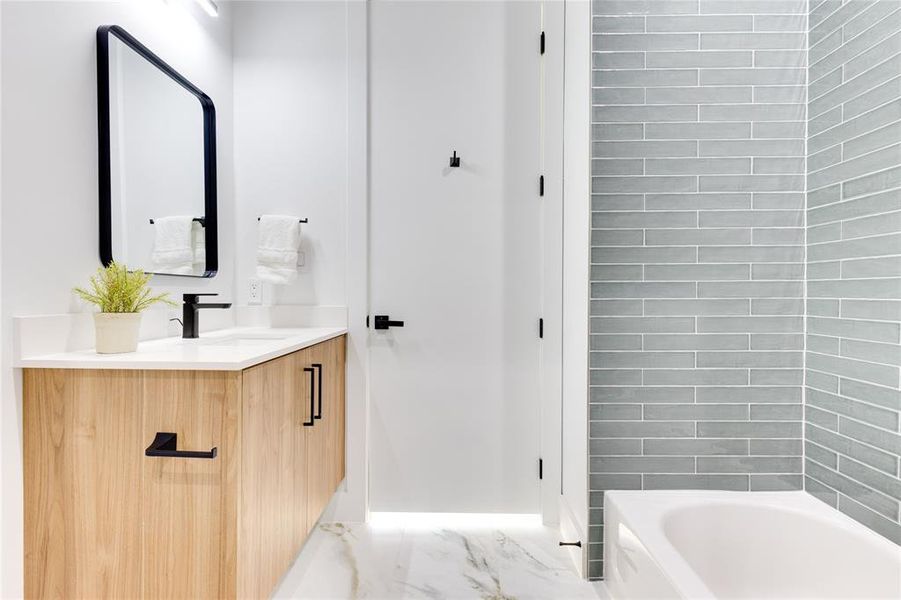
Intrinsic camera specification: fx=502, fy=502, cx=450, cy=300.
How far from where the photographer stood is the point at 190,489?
1194mm

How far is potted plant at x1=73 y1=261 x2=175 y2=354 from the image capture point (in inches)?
51.7

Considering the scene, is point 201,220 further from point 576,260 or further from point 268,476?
point 576,260

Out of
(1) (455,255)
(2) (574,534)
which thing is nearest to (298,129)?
(1) (455,255)

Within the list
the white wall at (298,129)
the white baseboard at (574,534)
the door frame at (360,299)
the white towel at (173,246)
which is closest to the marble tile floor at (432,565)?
the white baseboard at (574,534)

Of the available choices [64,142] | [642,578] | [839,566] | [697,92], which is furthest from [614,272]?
[64,142]

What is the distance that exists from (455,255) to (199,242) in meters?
1.06

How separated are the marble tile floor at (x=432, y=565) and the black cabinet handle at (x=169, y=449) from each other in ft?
2.69

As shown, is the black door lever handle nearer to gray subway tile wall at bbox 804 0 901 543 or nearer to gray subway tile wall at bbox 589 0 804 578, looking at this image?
gray subway tile wall at bbox 589 0 804 578

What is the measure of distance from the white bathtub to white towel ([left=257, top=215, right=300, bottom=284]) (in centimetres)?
155

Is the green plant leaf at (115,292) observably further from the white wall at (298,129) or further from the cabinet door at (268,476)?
the white wall at (298,129)

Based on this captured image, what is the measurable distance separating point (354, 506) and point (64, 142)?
1.72 m

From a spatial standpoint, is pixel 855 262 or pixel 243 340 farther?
pixel 243 340

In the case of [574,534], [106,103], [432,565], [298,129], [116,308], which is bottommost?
[432,565]

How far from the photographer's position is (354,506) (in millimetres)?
2240
